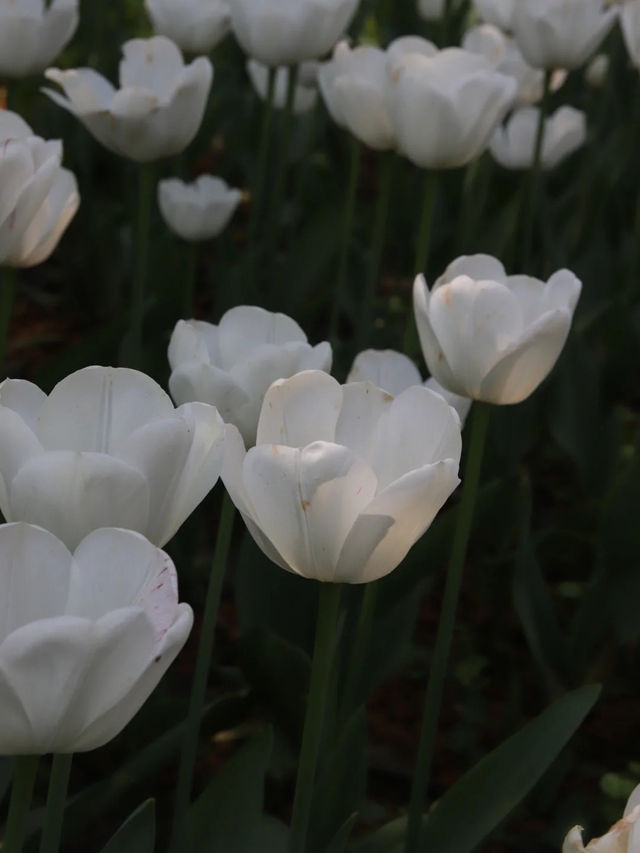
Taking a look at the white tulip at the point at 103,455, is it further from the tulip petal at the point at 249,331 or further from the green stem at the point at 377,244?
the green stem at the point at 377,244

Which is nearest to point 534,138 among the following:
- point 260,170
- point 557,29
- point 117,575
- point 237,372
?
point 557,29

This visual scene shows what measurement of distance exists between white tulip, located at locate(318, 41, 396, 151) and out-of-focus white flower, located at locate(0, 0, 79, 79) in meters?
0.38

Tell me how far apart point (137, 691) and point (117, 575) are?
71 mm

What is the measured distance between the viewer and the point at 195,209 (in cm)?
226

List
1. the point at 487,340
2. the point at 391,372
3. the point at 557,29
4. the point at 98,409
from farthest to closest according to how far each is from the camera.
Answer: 1. the point at 557,29
2. the point at 391,372
3. the point at 487,340
4. the point at 98,409

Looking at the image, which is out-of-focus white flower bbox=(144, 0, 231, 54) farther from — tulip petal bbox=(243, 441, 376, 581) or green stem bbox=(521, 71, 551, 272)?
tulip petal bbox=(243, 441, 376, 581)

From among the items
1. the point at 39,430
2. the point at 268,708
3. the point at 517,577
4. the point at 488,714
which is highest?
the point at 39,430

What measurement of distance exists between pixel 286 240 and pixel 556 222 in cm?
59

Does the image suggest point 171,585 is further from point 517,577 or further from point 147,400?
point 517,577

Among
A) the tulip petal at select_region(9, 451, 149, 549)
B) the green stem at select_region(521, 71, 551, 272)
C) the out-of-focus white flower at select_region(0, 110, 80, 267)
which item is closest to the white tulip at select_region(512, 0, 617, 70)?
the green stem at select_region(521, 71, 551, 272)

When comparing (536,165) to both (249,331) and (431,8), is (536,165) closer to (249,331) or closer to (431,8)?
(431,8)

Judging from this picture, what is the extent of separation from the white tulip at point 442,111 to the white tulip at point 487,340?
0.47 m

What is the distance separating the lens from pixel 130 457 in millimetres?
877

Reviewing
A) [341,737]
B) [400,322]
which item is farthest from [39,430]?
[400,322]
